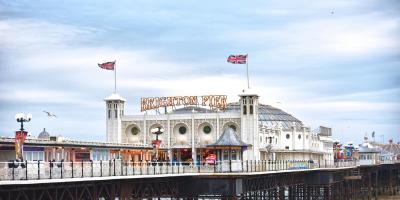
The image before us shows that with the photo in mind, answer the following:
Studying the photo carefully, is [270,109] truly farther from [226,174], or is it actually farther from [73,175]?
[73,175]

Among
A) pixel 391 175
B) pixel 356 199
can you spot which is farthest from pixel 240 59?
pixel 391 175

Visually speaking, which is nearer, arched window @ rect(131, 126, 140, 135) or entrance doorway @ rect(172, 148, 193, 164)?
entrance doorway @ rect(172, 148, 193, 164)

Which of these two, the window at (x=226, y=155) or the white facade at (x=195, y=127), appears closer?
the window at (x=226, y=155)

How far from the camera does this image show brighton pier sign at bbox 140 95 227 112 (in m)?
111

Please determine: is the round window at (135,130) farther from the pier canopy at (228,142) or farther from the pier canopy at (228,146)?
the pier canopy at (228,142)

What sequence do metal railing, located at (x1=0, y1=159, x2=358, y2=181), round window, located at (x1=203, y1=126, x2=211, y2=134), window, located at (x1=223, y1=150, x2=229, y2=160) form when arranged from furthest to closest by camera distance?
1. round window, located at (x1=203, y1=126, x2=211, y2=134)
2. window, located at (x1=223, y1=150, x2=229, y2=160)
3. metal railing, located at (x1=0, y1=159, x2=358, y2=181)

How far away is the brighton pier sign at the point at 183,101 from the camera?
4358 inches

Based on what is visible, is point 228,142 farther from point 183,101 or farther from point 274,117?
point 274,117

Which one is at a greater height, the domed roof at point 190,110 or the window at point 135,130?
the domed roof at point 190,110

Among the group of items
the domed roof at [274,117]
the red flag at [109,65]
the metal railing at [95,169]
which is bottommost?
the metal railing at [95,169]

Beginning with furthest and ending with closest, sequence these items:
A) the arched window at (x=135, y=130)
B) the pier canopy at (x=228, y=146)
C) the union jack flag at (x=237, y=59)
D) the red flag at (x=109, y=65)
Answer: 1. the arched window at (x=135, y=130)
2. the union jack flag at (x=237, y=59)
3. the red flag at (x=109, y=65)
4. the pier canopy at (x=228, y=146)

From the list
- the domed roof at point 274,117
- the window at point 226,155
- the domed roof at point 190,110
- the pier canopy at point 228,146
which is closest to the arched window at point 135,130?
the domed roof at point 190,110

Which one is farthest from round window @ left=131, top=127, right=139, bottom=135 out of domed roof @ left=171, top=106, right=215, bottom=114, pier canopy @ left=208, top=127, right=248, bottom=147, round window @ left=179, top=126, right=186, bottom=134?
pier canopy @ left=208, top=127, right=248, bottom=147

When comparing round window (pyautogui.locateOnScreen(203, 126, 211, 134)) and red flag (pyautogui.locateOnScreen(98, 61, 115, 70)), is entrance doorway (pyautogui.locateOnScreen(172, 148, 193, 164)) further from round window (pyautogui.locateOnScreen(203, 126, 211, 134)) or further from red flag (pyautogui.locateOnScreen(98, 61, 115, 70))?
red flag (pyautogui.locateOnScreen(98, 61, 115, 70))
